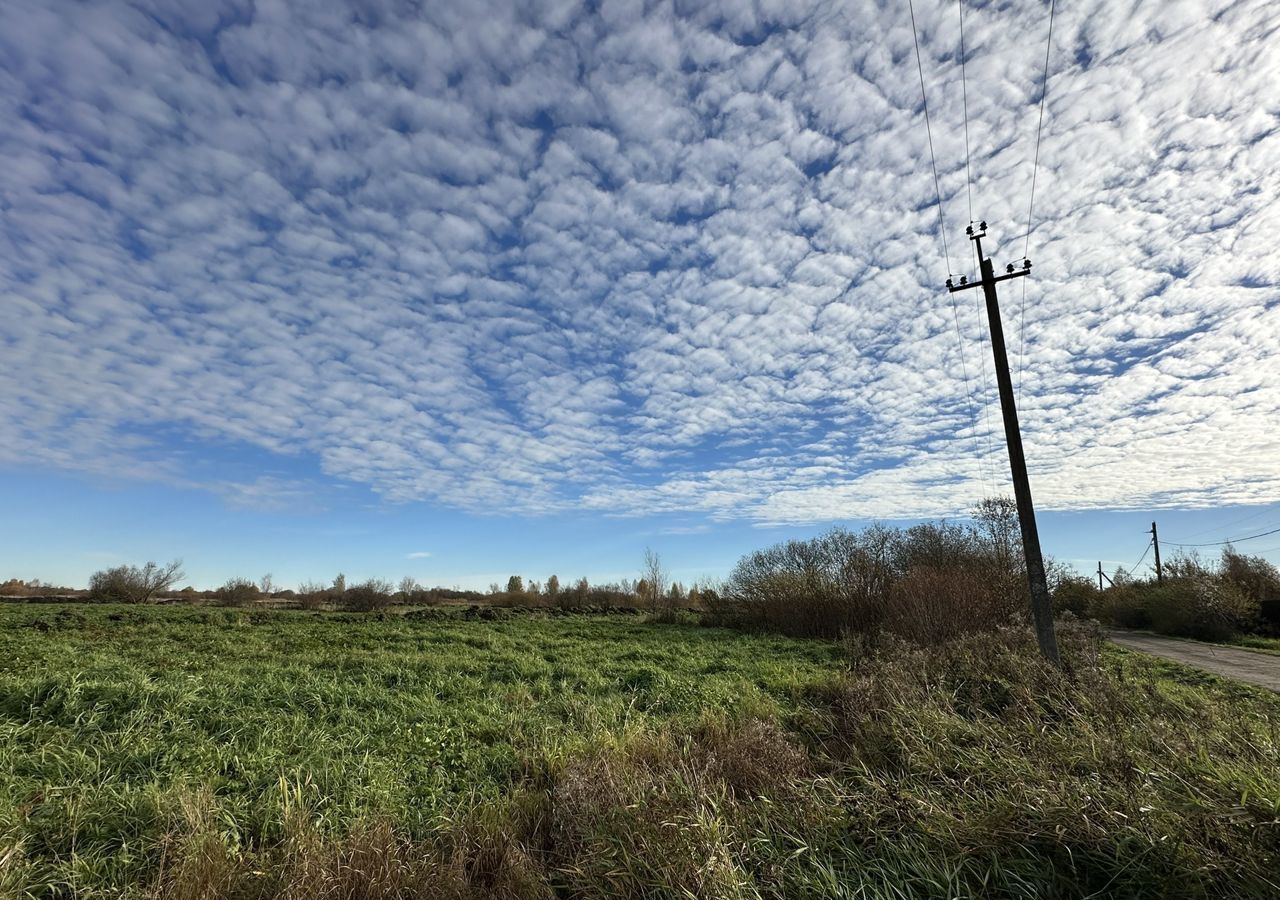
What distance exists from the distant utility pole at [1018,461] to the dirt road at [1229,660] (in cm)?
726

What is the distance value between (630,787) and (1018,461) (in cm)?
1031

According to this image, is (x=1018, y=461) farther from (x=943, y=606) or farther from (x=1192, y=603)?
(x=1192, y=603)

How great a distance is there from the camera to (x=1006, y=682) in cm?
886

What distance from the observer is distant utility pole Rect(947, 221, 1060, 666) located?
36.2 feet

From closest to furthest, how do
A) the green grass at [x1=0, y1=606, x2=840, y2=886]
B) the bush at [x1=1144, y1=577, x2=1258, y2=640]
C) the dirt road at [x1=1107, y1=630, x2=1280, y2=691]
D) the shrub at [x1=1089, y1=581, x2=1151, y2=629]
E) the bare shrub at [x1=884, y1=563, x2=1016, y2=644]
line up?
1. the green grass at [x1=0, y1=606, x2=840, y2=886]
2. the dirt road at [x1=1107, y1=630, x2=1280, y2=691]
3. the bare shrub at [x1=884, y1=563, x2=1016, y2=644]
4. the bush at [x1=1144, y1=577, x2=1258, y2=640]
5. the shrub at [x1=1089, y1=581, x2=1151, y2=629]

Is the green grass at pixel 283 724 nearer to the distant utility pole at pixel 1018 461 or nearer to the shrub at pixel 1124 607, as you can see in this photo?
the distant utility pole at pixel 1018 461

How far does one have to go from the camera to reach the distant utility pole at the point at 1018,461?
1102cm

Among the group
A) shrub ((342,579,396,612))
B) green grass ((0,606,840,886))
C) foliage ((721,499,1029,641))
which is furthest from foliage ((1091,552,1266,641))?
shrub ((342,579,396,612))

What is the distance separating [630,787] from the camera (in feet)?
18.5

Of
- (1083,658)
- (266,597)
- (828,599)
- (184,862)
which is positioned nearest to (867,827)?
(184,862)

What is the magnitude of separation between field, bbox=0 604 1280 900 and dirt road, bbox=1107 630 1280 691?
26.6 ft

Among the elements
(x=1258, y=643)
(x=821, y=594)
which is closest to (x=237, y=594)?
(x=821, y=594)

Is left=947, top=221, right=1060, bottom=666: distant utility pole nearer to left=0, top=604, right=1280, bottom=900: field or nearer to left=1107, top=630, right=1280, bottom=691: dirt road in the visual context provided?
left=0, top=604, right=1280, bottom=900: field

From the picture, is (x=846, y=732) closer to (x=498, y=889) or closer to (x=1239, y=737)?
Result: (x=1239, y=737)
